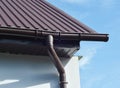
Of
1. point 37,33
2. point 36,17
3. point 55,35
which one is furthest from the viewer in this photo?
point 36,17

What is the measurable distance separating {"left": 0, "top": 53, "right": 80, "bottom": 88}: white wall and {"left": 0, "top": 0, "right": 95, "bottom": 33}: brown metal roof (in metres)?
0.55

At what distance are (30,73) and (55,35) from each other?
0.76 m

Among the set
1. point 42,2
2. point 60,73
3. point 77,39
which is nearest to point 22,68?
point 60,73

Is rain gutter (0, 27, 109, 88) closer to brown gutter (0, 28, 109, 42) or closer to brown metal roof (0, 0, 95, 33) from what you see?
brown gutter (0, 28, 109, 42)

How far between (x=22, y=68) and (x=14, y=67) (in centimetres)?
14

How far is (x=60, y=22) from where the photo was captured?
723 cm

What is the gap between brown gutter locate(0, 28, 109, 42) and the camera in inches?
238

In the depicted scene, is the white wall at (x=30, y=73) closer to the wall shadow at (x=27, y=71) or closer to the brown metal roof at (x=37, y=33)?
the wall shadow at (x=27, y=71)

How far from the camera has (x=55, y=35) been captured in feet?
20.8

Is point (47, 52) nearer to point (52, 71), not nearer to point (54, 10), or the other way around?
point (52, 71)

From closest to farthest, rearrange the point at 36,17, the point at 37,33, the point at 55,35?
the point at 37,33
the point at 55,35
the point at 36,17

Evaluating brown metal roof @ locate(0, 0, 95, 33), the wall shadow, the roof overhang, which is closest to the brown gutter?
the roof overhang

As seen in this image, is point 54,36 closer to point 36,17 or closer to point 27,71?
point 27,71

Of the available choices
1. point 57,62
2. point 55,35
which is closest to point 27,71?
point 57,62
